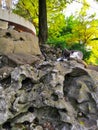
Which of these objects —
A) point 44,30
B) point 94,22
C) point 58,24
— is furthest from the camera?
point 94,22

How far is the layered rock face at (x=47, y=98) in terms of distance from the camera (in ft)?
18.0

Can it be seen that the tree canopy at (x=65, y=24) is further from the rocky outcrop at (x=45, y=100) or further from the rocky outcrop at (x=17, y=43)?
the rocky outcrop at (x=45, y=100)

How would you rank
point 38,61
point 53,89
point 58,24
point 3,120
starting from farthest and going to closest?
1. point 58,24
2. point 38,61
3. point 53,89
4. point 3,120

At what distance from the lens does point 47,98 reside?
5.59 m

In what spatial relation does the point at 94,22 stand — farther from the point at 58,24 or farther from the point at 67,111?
the point at 67,111

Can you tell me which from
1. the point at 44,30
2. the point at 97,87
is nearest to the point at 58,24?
the point at 44,30

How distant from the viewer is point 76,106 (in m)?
5.91

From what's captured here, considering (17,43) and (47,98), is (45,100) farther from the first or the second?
(17,43)

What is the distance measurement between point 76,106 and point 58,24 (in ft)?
47.5

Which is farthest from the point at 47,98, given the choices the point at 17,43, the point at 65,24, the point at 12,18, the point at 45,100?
the point at 65,24

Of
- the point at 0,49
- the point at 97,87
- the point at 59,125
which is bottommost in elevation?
the point at 59,125

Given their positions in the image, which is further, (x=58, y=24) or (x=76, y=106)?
(x=58, y=24)

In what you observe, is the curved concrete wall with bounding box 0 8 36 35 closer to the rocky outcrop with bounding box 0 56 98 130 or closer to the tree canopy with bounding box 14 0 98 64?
the rocky outcrop with bounding box 0 56 98 130

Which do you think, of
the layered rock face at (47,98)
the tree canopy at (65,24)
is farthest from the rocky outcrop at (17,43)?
the tree canopy at (65,24)
